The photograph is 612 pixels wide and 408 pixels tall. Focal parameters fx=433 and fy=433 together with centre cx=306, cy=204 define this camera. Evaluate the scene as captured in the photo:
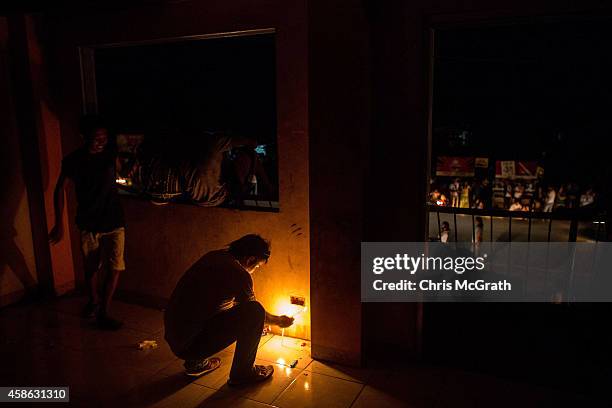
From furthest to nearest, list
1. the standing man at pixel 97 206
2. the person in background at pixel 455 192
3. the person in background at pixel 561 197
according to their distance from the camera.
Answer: the person in background at pixel 561 197, the person in background at pixel 455 192, the standing man at pixel 97 206

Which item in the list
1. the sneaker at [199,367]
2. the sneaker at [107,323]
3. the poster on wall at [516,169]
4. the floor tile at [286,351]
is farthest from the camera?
the poster on wall at [516,169]

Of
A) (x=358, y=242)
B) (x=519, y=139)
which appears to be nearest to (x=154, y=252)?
(x=358, y=242)

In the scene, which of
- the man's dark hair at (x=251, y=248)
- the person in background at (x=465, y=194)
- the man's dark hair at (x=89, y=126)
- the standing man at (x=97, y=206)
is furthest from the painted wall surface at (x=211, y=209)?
the person in background at (x=465, y=194)

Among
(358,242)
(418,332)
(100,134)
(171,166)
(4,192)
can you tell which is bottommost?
(418,332)

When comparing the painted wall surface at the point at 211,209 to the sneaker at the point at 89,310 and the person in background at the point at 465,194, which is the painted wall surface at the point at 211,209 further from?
the person in background at the point at 465,194

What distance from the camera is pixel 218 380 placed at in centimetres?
379

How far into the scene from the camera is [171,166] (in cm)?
473

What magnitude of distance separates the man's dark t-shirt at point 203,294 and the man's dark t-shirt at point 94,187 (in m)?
1.75

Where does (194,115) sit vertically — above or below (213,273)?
above

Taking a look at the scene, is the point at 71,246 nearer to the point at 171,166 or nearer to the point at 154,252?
the point at 154,252

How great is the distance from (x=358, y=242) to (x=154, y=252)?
2823 millimetres

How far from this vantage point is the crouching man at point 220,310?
349 cm

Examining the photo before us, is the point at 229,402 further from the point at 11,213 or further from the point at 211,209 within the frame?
the point at 11,213

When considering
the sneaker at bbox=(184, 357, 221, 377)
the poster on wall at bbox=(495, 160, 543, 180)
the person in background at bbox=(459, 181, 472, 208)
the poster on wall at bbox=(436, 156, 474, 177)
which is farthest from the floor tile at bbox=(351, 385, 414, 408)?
the poster on wall at bbox=(495, 160, 543, 180)
